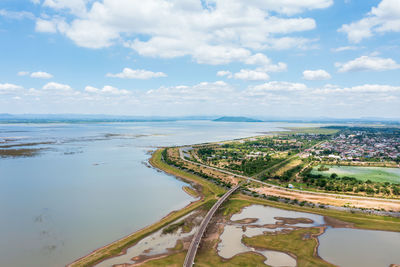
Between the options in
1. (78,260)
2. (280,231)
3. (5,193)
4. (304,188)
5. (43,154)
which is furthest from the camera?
(43,154)

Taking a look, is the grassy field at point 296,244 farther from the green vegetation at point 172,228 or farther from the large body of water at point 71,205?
the large body of water at point 71,205

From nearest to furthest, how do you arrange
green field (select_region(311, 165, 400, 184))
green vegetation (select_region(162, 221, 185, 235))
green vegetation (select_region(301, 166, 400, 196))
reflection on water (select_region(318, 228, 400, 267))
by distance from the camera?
reflection on water (select_region(318, 228, 400, 267))
green vegetation (select_region(162, 221, 185, 235))
green vegetation (select_region(301, 166, 400, 196))
green field (select_region(311, 165, 400, 184))

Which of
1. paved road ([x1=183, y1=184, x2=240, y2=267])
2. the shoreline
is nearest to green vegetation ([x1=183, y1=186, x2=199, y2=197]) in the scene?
the shoreline

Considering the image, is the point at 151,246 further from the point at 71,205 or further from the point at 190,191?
the point at 190,191

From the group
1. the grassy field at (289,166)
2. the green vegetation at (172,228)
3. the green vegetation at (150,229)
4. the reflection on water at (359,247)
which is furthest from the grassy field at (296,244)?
the grassy field at (289,166)

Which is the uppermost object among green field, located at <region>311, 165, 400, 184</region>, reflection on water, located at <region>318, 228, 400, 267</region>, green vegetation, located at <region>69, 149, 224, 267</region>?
green field, located at <region>311, 165, 400, 184</region>

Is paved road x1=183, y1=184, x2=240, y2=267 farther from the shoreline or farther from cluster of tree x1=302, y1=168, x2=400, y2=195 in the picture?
cluster of tree x1=302, y1=168, x2=400, y2=195

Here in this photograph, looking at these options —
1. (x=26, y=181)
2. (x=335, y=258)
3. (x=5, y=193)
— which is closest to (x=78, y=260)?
(x=335, y=258)

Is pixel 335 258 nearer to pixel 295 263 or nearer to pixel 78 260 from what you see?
pixel 295 263
